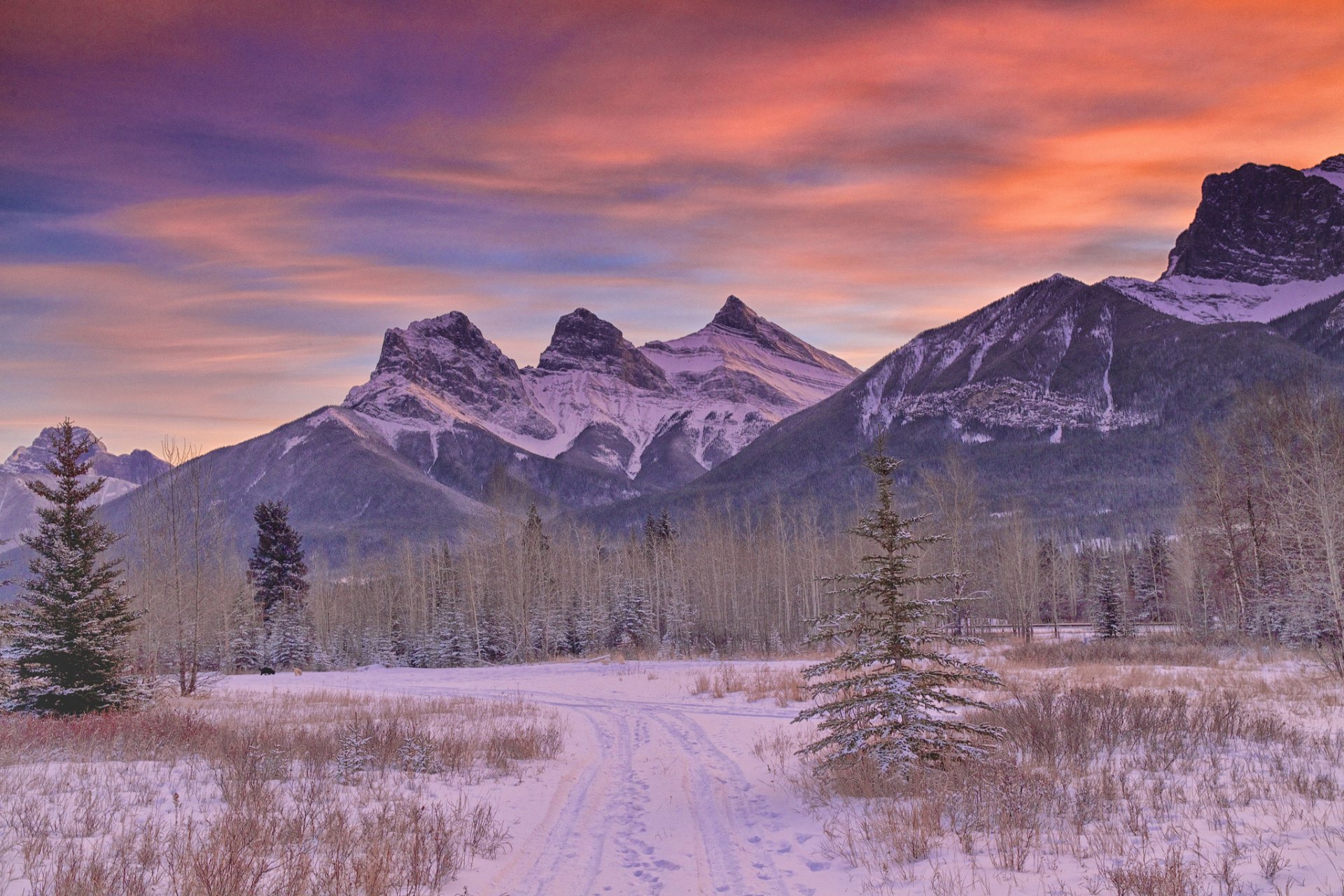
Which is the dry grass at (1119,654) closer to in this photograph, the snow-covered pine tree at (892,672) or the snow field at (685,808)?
the snow field at (685,808)

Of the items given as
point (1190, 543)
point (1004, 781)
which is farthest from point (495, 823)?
point (1190, 543)

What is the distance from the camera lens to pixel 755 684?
75.9 ft

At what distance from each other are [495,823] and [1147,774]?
798 cm

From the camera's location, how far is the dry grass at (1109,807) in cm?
617

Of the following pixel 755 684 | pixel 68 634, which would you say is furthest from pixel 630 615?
pixel 68 634

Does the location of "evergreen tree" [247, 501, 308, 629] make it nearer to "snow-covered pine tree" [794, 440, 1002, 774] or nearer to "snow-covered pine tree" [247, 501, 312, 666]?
"snow-covered pine tree" [247, 501, 312, 666]

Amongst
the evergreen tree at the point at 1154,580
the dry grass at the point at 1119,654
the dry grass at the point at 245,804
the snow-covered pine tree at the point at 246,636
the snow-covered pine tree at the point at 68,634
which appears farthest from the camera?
the evergreen tree at the point at 1154,580

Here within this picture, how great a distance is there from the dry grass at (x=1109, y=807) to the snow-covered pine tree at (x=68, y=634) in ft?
48.6

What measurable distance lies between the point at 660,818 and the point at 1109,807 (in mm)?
4993

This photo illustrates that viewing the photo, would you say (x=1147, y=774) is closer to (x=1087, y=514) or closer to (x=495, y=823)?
(x=495, y=823)

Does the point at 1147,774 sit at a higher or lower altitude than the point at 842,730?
lower

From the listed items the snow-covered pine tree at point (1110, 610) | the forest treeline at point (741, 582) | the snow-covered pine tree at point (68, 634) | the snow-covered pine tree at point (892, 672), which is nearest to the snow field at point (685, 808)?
the snow-covered pine tree at point (892, 672)

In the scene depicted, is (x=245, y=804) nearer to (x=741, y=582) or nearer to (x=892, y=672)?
(x=892, y=672)

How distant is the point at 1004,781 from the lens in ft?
27.8
